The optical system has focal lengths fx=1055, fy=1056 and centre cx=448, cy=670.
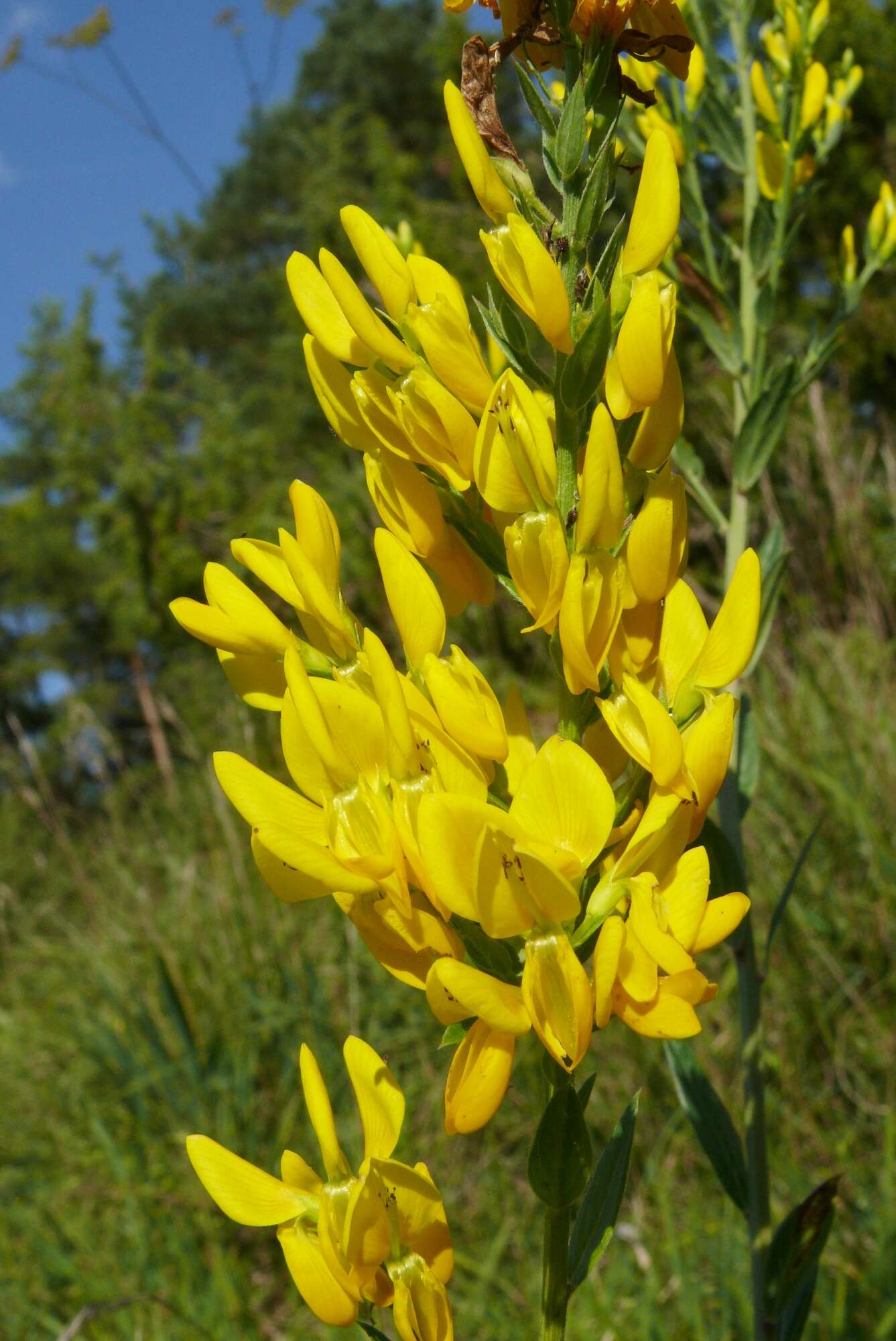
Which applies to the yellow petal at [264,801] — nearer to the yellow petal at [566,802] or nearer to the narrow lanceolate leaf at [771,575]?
the yellow petal at [566,802]

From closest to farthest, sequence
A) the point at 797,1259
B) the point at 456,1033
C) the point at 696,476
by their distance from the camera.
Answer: the point at 456,1033 < the point at 797,1259 < the point at 696,476

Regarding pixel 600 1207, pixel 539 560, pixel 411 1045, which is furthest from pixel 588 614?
pixel 411 1045

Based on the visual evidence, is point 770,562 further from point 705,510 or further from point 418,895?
point 418,895

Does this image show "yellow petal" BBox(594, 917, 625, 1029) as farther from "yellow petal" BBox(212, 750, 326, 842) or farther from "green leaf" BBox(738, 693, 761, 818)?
"green leaf" BBox(738, 693, 761, 818)

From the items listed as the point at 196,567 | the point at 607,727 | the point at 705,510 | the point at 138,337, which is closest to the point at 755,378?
the point at 705,510

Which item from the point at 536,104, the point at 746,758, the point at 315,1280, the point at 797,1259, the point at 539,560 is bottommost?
the point at 797,1259

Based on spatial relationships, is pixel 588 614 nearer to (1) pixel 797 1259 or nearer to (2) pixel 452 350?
(2) pixel 452 350

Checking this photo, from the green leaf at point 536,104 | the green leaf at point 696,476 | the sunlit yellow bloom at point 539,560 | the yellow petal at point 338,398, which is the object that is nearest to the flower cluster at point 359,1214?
the sunlit yellow bloom at point 539,560
